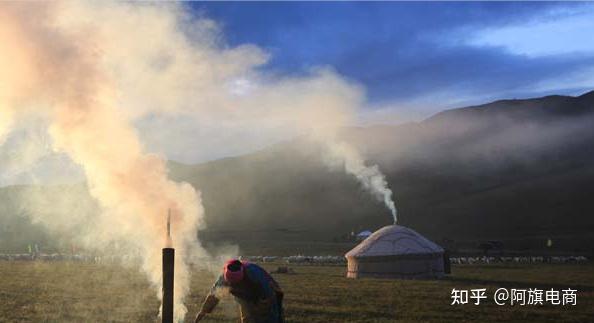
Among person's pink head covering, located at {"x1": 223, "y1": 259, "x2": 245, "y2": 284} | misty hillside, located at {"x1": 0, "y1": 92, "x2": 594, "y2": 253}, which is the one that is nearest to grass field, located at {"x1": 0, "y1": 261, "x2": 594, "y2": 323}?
person's pink head covering, located at {"x1": 223, "y1": 259, "x2": 245, "y2": 284}

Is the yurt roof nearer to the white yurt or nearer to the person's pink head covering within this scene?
the white yurt

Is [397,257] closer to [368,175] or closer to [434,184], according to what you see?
[368,175]

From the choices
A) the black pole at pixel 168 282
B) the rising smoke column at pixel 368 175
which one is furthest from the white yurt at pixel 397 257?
the black pole at pixel 168 282

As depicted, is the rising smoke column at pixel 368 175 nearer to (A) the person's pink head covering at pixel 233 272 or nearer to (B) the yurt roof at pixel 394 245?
(B) the yurt roof at pixel 394 245

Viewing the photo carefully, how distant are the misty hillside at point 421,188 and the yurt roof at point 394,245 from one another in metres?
62.6

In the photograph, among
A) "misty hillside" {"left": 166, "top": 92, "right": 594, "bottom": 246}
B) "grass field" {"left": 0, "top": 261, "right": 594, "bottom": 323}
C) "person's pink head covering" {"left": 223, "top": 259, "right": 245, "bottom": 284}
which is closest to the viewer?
"person's pink head covering" {"left": 223, "top": 259, "right": 245, "bottom": 284}

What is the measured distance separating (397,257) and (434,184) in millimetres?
119681

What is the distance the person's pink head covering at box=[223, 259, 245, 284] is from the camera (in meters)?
8.85

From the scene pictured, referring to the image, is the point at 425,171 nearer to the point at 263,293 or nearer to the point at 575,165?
the point at 575,165

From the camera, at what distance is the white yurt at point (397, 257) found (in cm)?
3284

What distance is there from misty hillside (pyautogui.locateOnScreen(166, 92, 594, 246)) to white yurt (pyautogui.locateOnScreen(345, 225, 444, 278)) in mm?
67169

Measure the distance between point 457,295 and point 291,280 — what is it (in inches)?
418

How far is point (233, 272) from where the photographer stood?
8.86m

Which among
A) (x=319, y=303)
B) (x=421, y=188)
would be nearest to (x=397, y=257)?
(x=319, y=303)
